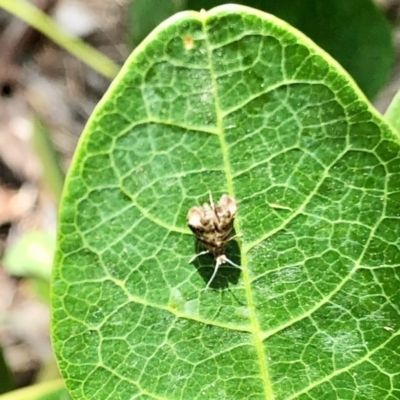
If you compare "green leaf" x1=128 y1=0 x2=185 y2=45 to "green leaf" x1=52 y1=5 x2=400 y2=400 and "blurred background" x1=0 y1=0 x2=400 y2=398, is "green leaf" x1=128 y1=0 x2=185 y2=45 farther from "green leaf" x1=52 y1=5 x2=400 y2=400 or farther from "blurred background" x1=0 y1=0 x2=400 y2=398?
"blurred background" x1=0 y1=0 x2=400 y2=398

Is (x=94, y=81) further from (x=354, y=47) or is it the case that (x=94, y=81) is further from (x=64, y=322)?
(x=64, y=322)

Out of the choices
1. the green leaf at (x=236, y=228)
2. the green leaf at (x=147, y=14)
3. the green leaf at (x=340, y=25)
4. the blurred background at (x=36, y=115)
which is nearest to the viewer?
the green leaf at (x=236, y=228)

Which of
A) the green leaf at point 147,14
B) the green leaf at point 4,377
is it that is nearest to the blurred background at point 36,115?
the green leaf at point 4,377

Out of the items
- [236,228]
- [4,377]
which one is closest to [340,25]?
[236,228]

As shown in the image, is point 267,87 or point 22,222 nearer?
point 267,87

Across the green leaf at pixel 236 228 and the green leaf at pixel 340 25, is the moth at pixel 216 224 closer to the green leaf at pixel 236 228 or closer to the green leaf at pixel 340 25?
the green leaf at pixel 236 228

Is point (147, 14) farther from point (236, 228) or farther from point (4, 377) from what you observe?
point (4, 377)

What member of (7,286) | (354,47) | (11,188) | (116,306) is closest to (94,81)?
(11,188)
